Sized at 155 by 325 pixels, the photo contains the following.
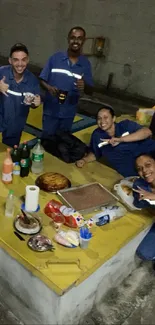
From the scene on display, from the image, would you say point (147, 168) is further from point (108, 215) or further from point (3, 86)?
Result: point (3, 86)

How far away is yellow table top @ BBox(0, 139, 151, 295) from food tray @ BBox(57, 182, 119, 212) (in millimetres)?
128

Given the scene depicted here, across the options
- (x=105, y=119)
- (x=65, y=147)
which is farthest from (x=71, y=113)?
(x=105, y=119)

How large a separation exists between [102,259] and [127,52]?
509 cm

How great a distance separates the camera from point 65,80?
3.54 meters

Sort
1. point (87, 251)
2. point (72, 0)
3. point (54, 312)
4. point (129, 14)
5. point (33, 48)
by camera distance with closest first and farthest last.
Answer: point (54, 312)
point (87, 251)
point (129, 14)
point (72, 0)
point (33, 48)

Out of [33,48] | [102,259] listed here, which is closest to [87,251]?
[102,259]

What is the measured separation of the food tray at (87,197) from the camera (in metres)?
2.29

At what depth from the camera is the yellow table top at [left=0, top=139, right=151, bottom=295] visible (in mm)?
1750

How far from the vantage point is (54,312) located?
181cm

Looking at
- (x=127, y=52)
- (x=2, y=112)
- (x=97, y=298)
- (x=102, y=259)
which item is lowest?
(x=97, y=298)

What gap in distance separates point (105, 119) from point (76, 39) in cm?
107

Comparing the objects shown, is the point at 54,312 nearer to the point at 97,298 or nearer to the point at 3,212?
the point at 97,298

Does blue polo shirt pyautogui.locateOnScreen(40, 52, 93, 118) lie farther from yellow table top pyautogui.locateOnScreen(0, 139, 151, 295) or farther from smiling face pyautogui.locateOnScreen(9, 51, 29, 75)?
yellow table top pyautogui.locateOnScreen(0, 139, 151, 295)

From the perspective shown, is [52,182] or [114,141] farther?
[114,141]
